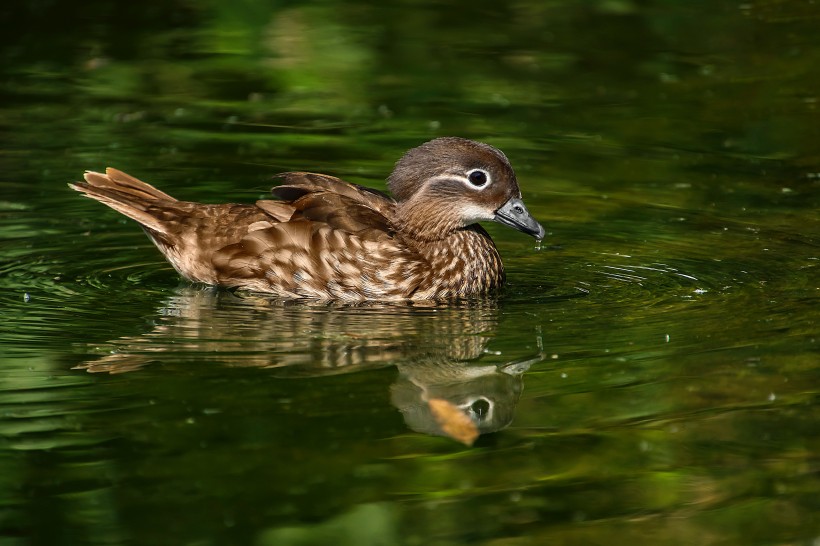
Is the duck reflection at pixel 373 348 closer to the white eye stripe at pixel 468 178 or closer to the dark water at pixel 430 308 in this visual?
the dark water at pixel 430 308

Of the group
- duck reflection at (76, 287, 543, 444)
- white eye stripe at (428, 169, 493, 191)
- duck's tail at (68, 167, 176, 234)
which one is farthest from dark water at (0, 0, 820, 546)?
white eye stripe at (428, 169, 493, 191)

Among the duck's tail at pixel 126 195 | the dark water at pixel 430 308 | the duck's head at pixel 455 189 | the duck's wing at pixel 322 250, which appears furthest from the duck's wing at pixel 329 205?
the duck's tail at pixel 126 195

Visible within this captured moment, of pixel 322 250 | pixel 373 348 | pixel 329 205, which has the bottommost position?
pixel 373 348

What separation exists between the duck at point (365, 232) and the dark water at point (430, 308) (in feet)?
0.97

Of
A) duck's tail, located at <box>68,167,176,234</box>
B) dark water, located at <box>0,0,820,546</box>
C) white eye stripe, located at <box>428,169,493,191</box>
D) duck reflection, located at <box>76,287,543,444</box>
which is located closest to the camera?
dark water, located at <box>0,0,820,546</box>

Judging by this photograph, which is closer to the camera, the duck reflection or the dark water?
the dark water

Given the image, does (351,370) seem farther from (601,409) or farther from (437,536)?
(437,536)

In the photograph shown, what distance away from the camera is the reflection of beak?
1031 centimetres

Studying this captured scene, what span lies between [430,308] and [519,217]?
0.92 metres

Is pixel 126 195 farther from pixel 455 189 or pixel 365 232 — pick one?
pixel 455 189

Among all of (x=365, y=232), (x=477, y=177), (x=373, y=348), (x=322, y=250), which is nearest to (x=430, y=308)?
(x=365, y=232)

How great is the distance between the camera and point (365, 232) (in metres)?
10.3

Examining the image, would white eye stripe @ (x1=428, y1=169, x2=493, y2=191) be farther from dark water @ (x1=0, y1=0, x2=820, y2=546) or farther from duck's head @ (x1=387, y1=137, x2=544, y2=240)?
dark water @ (x1=0, y1=0, x2=820, y2=546)

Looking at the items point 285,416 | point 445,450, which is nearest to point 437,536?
point 445,450
